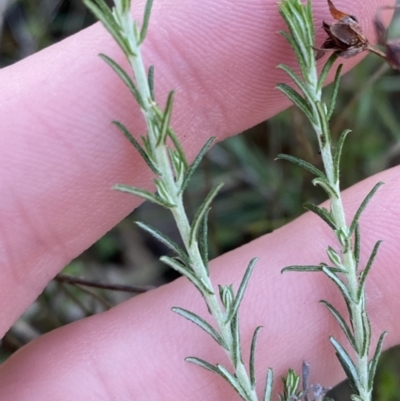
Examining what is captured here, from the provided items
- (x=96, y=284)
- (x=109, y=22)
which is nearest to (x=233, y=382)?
(x=96, y=284)

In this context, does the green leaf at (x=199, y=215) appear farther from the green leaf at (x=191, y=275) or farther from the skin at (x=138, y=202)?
the skin at (x=138, y=202)

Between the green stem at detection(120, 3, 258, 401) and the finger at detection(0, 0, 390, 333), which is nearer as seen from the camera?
the green stem at detection(120, 3, 258, 401)

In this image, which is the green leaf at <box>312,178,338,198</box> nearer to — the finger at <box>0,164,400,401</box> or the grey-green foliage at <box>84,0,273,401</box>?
the grey-green foliage at <box>84,0,273,401</box>

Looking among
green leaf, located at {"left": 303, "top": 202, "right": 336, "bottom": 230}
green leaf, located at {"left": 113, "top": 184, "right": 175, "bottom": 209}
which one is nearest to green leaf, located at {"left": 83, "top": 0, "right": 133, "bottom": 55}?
green leaf, located at {"left": 113, "top": 184, "right": 175, "bottom": 209}

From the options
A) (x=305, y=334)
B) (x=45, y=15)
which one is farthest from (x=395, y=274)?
(x=45, y=15)

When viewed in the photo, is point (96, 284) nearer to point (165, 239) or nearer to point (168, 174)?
point (165, 239)
